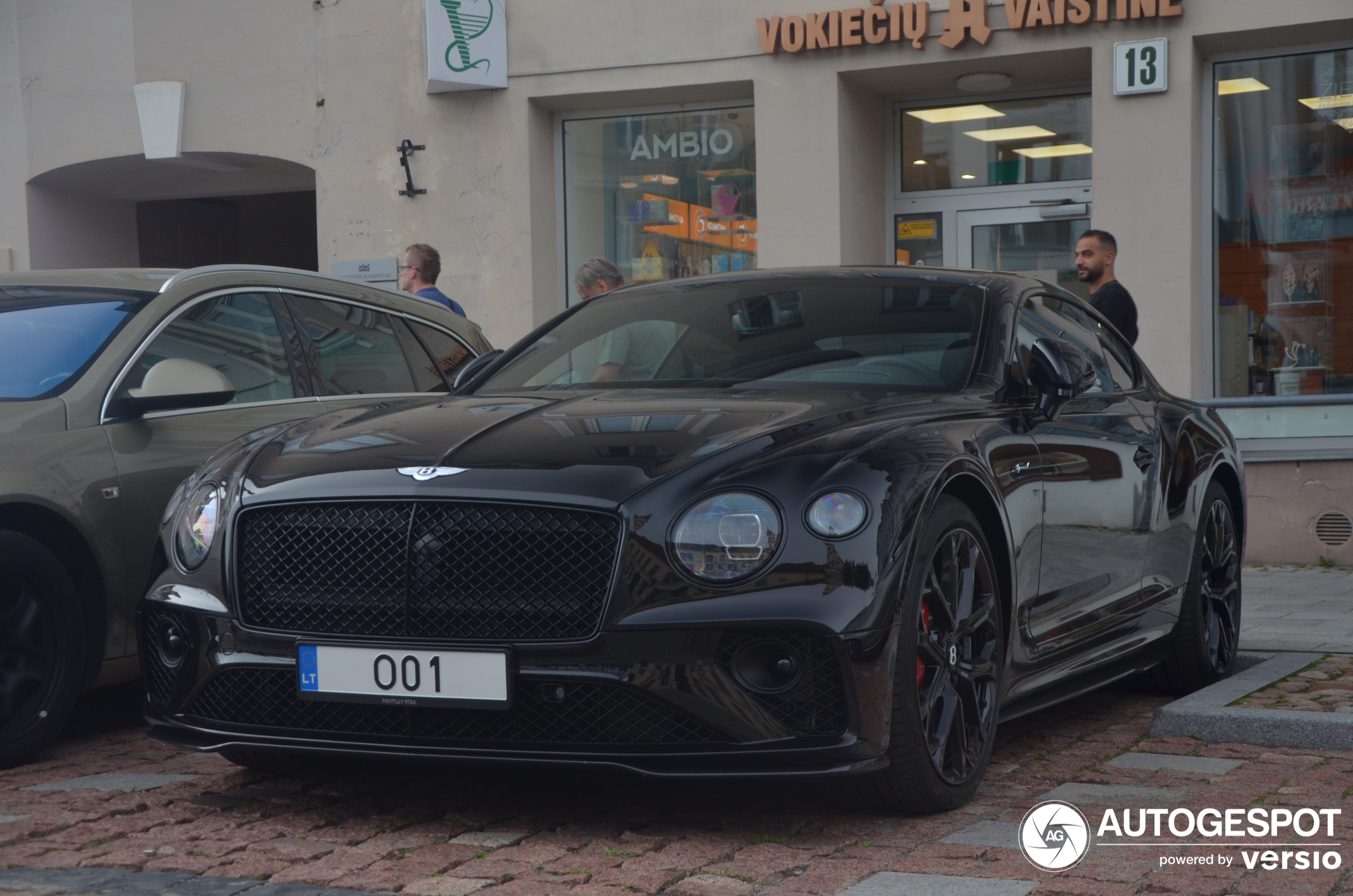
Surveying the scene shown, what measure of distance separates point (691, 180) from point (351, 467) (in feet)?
33.4

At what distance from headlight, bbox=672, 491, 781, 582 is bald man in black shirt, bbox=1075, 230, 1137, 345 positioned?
20.4 feet

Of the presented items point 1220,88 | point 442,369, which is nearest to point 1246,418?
point 1220,88

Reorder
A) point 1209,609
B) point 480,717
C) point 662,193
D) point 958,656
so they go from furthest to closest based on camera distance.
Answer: point 662,193, point 1209,609, point 958,656, point 480,717

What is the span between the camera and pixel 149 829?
153 inches

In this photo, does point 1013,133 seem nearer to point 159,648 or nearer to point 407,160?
point 407,160

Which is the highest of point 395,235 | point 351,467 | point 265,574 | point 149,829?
point 395,235

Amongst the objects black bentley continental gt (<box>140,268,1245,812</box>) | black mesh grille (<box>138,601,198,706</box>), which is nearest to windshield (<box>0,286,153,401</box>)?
black bentley continental gt (<box>140,268,1245,812</box>)

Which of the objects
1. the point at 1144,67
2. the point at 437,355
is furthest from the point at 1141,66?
the point at 437,355

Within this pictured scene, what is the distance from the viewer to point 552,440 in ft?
13.0

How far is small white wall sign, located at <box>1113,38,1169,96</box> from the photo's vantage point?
11789mm

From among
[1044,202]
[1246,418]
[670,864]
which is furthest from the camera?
[1044,202]

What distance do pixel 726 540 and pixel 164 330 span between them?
2666 mm

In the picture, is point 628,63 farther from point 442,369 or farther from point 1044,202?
point 442,369

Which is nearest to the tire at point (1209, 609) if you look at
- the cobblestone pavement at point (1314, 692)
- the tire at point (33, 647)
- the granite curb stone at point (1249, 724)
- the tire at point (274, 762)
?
the cobblestone pavement at point (1314, 692)
